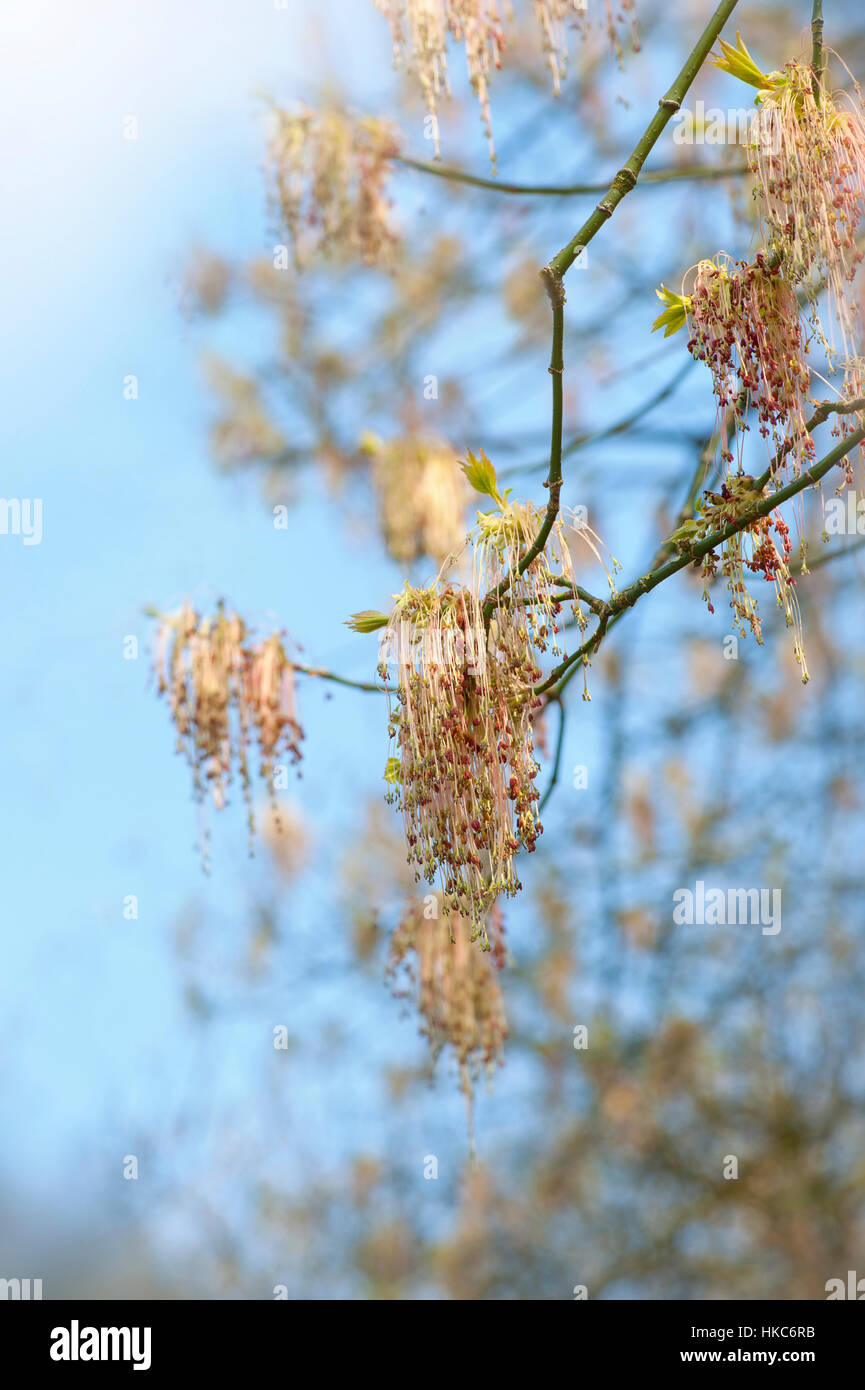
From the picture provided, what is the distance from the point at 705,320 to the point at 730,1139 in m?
5.23

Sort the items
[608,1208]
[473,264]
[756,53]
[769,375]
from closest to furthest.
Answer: [769,375] → [756,53] → [473,264] → [608,1208]

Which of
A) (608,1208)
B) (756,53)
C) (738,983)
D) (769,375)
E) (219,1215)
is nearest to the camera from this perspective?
(769,375)

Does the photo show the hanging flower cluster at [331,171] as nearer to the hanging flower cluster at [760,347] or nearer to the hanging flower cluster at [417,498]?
the hanging flower cluster at [417,498]

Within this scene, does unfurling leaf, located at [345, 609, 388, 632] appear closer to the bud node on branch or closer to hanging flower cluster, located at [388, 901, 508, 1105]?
the bud node on branch

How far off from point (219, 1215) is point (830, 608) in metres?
4.50

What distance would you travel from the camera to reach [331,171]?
3.31 m

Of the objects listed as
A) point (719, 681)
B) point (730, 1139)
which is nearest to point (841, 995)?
point (730, 1139)

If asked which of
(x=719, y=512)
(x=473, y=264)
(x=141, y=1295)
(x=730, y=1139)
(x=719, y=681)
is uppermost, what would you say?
(x=473, y=264)

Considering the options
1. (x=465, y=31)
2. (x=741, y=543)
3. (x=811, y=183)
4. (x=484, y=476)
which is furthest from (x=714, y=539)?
(x=465, y=31)

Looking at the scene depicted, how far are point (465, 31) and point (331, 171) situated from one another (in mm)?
859

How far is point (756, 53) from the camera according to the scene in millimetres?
4539

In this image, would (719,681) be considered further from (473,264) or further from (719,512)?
(719,512)

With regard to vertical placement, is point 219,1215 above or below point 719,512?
below

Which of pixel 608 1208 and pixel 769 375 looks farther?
pixel 608 1208
